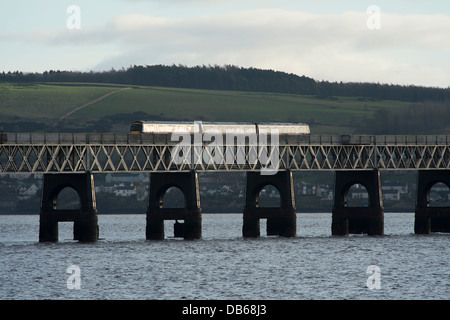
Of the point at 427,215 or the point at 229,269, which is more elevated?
the point at 427,215

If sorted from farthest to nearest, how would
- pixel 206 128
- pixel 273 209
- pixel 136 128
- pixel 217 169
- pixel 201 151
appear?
pixel 273 209 → pixel 217 169 → pixel 206 128 → pixel 136 128 → pixel 201 151

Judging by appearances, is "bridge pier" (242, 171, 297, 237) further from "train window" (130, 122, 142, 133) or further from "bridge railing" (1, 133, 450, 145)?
"train window" (130, 122, 142, 133)

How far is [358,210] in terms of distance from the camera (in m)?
128

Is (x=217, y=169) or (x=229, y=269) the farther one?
(x=217, y=169)

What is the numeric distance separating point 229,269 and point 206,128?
1519 inches

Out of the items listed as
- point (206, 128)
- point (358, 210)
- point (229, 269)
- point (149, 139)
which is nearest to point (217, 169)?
point (206, 128)

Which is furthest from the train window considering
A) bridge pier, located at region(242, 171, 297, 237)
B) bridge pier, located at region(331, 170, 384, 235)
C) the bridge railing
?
bridge pier, located at region(331, 170, 384, 235)

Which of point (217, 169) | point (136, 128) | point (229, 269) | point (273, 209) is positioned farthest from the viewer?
point (273, 209)

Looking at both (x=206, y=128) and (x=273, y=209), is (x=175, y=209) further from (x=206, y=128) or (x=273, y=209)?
(x=273, y=209)

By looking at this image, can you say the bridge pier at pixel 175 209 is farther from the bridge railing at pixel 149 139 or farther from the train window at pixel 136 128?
the train window at pixel 136 128

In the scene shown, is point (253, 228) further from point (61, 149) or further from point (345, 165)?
point (61, 149)

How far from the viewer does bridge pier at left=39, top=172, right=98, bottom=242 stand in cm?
10675

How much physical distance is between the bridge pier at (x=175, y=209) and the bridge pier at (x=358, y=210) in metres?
21.8
